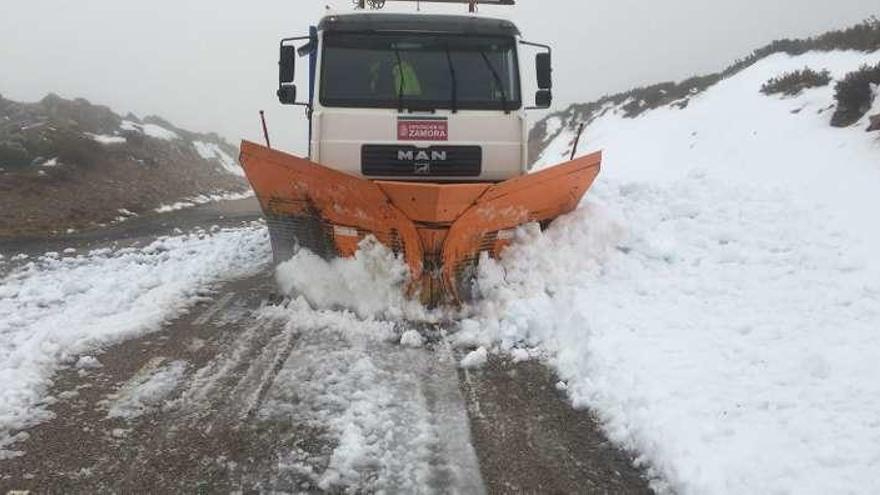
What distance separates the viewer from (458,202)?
5.50 metres

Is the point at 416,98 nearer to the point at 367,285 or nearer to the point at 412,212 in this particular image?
the point at 412,212

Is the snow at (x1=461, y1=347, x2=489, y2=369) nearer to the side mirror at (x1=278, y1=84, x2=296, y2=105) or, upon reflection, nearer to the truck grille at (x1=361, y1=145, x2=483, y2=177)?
the truck grille at (x1=361, y1=145, x2=483, y2=177)

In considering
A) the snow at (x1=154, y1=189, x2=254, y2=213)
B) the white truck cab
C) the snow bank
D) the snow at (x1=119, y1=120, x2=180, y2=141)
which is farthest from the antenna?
the snow at (x1=119, y1=120, x2=180, y2=141)

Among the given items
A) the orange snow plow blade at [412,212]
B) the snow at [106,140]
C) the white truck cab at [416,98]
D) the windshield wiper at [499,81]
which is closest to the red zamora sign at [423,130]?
the white truck cab at [416,98]

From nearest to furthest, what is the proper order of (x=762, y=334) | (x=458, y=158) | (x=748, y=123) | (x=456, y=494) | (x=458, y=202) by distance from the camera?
(x=456, y=494), (x=762, y=334), (x=458, y=202), (x=458, y=158), (x=748, y=123)

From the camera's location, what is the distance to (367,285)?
582 cm

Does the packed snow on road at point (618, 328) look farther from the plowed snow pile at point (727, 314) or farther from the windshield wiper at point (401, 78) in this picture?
the windshield wiper at point (401, 78)

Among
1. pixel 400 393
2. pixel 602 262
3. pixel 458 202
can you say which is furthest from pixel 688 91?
pixel 400 393

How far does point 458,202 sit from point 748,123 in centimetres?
968

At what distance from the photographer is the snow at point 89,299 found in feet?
14.4

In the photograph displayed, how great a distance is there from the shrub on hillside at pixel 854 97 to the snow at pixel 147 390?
31.0ft

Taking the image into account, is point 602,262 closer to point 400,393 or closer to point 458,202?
point 458,202

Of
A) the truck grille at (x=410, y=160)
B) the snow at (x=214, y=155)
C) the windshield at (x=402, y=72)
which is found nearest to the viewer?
the truck grille at (x=410, y=160)

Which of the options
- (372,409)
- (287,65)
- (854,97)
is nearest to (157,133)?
(287,65)
